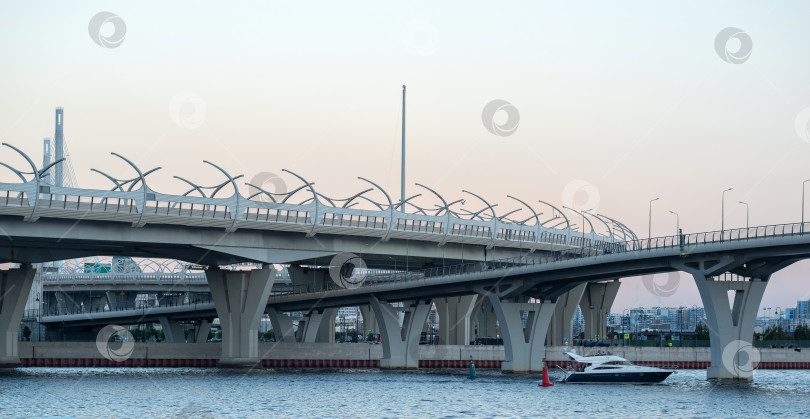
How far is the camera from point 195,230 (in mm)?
113125

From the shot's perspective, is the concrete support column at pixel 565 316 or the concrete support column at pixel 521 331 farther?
the concrete support column at pixel 565 316

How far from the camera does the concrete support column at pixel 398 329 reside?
130500mm

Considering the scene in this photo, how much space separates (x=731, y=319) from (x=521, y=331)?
28.0 metres

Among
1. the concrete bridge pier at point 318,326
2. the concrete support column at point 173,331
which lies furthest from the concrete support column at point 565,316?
the concrete support column at point 173,331

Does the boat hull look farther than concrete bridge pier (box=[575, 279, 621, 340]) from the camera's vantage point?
No

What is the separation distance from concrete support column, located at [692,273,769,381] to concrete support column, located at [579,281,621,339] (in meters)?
83.3

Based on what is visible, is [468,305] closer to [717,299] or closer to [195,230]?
[195,230]

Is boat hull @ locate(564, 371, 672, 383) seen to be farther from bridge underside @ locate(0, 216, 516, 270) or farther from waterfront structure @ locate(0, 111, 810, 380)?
bridge underside @ locate(0, 216, 516, 270)

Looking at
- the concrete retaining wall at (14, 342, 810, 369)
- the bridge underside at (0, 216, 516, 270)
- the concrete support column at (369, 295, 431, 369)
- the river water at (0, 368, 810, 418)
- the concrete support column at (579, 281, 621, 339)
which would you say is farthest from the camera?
the concrete support column at (579, 281, 621, 339)

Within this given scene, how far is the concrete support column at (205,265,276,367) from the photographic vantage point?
12494 centimetres

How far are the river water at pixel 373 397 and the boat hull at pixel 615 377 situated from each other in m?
1.11

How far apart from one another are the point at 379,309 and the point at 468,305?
2428 cm

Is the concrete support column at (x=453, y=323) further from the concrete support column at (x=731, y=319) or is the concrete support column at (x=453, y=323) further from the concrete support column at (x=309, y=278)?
the concrete support column at (x=731, y=319)

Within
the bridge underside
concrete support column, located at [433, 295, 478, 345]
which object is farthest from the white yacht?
concrete support column, located at [433, 295, 478, 345]
